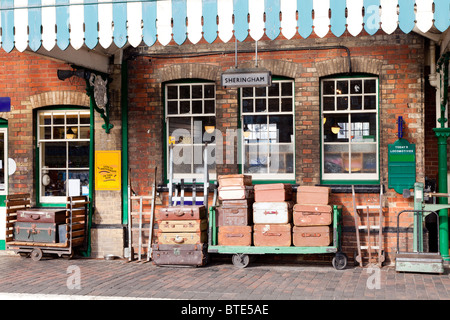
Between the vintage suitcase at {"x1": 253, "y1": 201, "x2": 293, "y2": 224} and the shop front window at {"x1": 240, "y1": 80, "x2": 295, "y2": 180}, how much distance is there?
104 cm

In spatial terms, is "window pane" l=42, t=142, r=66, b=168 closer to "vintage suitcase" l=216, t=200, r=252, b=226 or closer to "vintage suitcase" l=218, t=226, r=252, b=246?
"vintage suitcase" l=216, t=200, r=252, b=226

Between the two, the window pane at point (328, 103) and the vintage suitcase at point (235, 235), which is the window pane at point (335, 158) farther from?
the vintage suitcase at point (235, 235)

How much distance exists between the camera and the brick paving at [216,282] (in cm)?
771

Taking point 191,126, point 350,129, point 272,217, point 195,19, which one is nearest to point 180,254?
point 272,217

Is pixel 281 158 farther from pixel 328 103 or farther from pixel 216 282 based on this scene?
pixel 216 282

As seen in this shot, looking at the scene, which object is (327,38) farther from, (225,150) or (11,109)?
(11,109)

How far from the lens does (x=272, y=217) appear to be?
31.5 ft

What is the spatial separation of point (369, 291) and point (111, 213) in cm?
521

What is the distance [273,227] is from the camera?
9586 millimetres

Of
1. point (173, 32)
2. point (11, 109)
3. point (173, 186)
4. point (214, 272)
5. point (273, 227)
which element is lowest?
point (214, 272)

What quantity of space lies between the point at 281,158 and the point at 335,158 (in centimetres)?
98

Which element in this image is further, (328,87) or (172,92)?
(172,92)

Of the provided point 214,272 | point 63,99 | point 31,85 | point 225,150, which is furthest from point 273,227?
point 31,85

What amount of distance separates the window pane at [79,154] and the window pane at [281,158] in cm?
365
